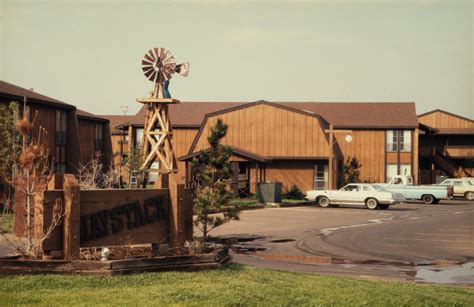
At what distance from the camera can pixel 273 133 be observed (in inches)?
2120

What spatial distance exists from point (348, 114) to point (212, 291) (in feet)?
182

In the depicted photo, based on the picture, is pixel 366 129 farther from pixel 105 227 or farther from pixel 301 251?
pixel 105 227

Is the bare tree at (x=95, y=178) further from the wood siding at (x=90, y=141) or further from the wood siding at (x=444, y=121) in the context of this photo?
the wood siding at (x=444, y=121)

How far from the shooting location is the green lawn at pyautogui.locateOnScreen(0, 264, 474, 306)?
33.3ft

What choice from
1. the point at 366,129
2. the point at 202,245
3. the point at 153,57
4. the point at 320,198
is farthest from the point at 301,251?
the point at 366,129

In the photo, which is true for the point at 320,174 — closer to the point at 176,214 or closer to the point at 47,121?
the point at 47,121

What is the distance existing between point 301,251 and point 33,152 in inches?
417

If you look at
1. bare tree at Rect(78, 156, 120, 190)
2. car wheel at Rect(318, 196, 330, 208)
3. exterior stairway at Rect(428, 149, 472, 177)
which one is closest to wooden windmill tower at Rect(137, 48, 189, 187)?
bare tree at Rect(78, 156, 120, 190)

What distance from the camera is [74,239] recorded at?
12188 mm

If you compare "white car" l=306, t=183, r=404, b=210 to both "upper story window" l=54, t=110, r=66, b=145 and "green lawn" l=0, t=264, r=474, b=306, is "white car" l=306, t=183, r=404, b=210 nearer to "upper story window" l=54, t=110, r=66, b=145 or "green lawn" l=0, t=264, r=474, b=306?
"upper story window" l=54, t=110, r=66, b=145

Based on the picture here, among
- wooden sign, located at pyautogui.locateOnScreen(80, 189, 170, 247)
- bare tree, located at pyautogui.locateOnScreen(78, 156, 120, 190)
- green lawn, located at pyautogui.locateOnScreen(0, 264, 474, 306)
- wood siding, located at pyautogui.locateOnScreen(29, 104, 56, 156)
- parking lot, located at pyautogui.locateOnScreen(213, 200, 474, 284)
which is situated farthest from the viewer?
wood siding, located at pyautogui.locateOnScreen(29, 104, 56, 156)

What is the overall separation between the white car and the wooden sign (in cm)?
2877

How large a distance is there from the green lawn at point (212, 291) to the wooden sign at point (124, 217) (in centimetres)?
118

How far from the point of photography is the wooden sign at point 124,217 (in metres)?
12.6
